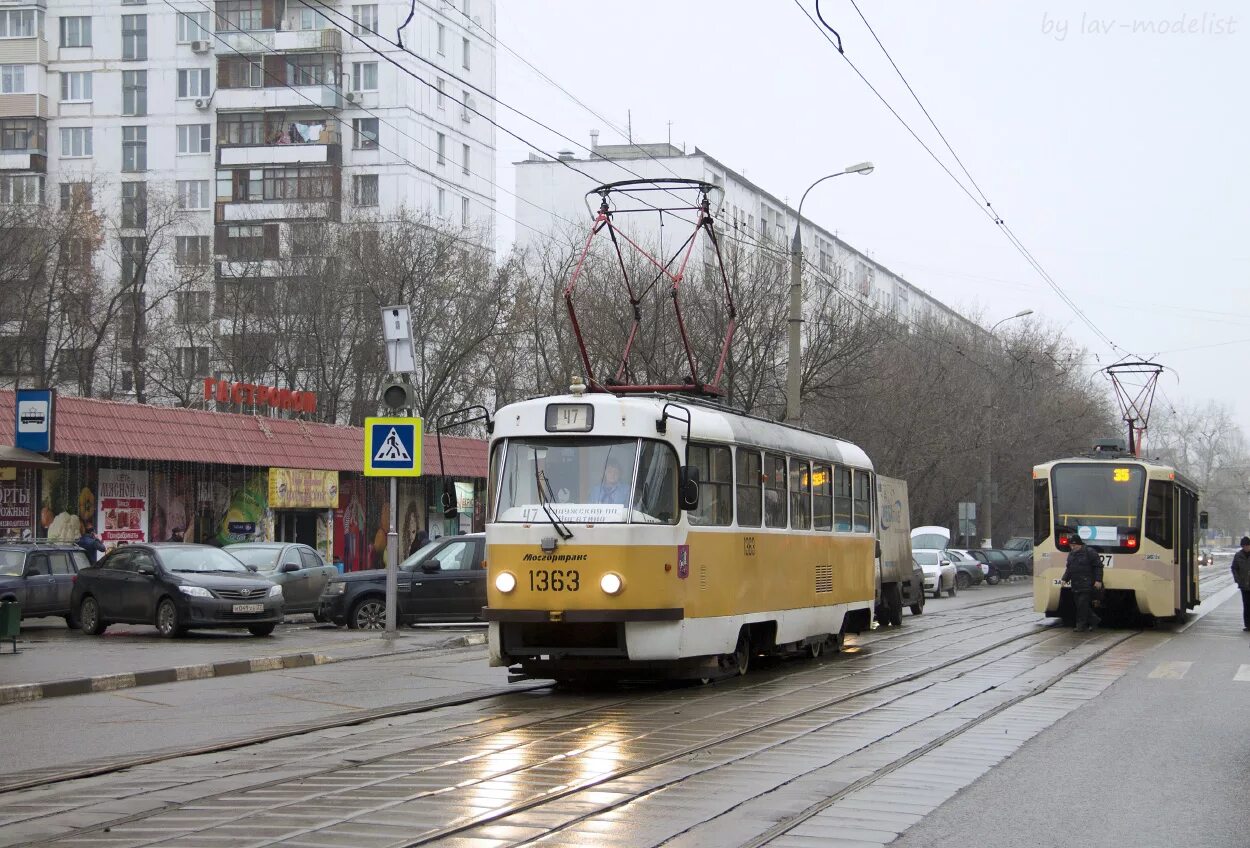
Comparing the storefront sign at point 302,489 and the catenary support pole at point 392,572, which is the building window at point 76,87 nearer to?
the storefront sign at point 302,489

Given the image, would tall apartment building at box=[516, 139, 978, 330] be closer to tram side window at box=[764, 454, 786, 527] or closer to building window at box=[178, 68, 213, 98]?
building window at box=[178, 68, 213, 98]

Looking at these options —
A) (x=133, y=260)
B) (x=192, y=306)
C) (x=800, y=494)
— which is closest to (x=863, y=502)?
(x=800, y=494)

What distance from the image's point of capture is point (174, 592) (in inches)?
875

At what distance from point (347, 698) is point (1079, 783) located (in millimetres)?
7536

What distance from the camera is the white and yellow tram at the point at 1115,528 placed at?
2600 cm

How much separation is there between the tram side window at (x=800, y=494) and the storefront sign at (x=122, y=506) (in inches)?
683

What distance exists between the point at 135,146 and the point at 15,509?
46953 millimetres

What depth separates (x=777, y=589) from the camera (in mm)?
16844

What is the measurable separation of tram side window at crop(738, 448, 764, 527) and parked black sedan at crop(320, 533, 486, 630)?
27.0 ft

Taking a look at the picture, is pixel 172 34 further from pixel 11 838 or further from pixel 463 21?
pixel 11 838

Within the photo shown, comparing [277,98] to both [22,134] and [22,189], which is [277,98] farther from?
[22,189]

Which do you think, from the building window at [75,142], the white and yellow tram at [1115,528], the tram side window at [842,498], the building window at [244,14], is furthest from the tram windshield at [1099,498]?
the building window at [75,142]

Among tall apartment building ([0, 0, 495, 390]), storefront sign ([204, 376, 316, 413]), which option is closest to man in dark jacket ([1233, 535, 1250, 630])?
storefront sign ([204, 376, 316, 413])

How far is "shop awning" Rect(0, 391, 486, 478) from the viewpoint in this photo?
28.4 meters
